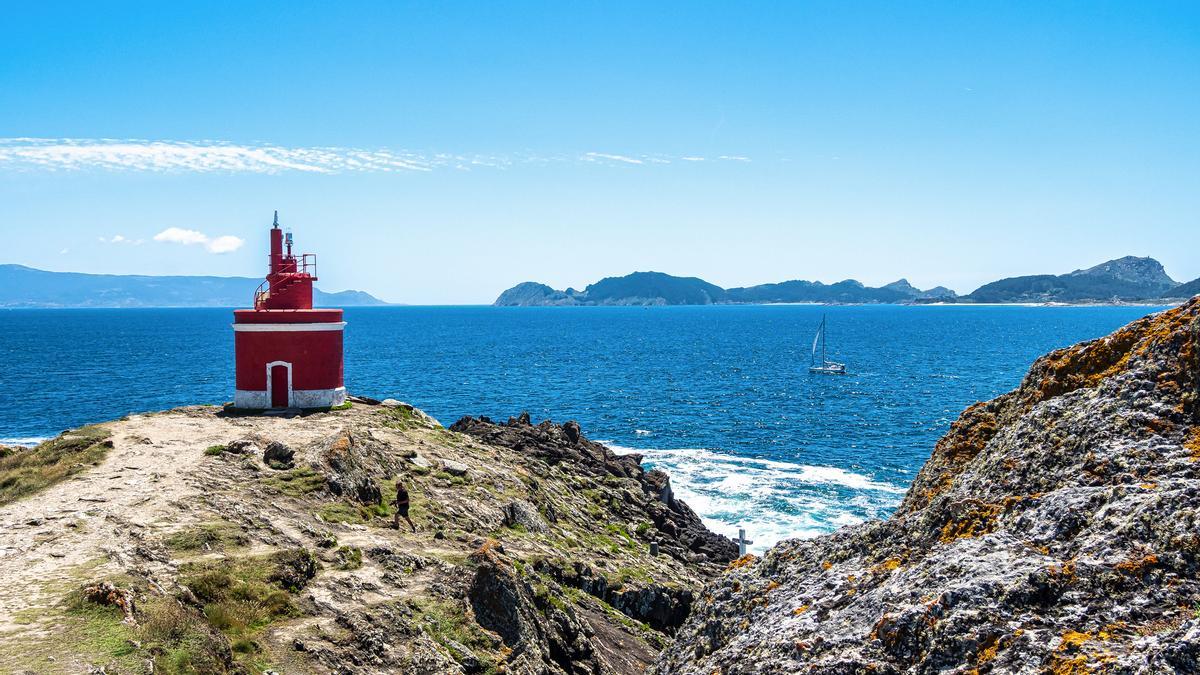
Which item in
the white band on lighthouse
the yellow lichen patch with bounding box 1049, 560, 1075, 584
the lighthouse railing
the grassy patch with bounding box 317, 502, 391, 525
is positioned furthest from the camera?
the lighthouse railing

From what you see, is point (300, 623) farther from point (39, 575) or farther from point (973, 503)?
point (973, 503)

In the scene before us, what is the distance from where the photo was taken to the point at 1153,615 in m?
4.26

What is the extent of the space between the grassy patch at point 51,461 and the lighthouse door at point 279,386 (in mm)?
6773

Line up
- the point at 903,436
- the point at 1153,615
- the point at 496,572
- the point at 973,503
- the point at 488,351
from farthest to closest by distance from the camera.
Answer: the point at 488,351, the point at 903,436, the point at 496,572, the point at 973,503, the point at 1153,615

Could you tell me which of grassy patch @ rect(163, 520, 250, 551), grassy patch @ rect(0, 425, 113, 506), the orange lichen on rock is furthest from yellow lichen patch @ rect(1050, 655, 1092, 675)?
grassy patch @ rect(0, 425, 113, 506)

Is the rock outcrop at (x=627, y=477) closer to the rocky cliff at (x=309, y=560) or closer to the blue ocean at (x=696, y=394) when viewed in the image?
the rocky cliff at (x=309, y=560)

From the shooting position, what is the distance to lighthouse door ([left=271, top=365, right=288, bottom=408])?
33.1 meters

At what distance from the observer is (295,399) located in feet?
109

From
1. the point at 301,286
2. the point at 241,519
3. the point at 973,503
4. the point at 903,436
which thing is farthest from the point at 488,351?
the point at 973,503

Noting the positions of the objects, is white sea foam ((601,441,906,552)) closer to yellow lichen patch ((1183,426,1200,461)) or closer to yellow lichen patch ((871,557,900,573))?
yellow lichen patch ((871,557,900,573))

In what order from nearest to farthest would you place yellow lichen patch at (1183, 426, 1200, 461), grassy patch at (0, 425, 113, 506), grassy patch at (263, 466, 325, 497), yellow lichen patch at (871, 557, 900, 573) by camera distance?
yellow lichen patch at (1183, 426, 1200, 461) → yellow lichen patch at (871, 557, 900, 573) → grassy patch at (0, 425, 113, 506) → grassy patch at (263, 466, 325, 497)

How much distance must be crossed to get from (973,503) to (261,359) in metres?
31.7

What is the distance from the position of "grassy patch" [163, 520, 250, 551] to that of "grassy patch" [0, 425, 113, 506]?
20.1 feet

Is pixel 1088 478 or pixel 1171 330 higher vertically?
pixel 1171 330
